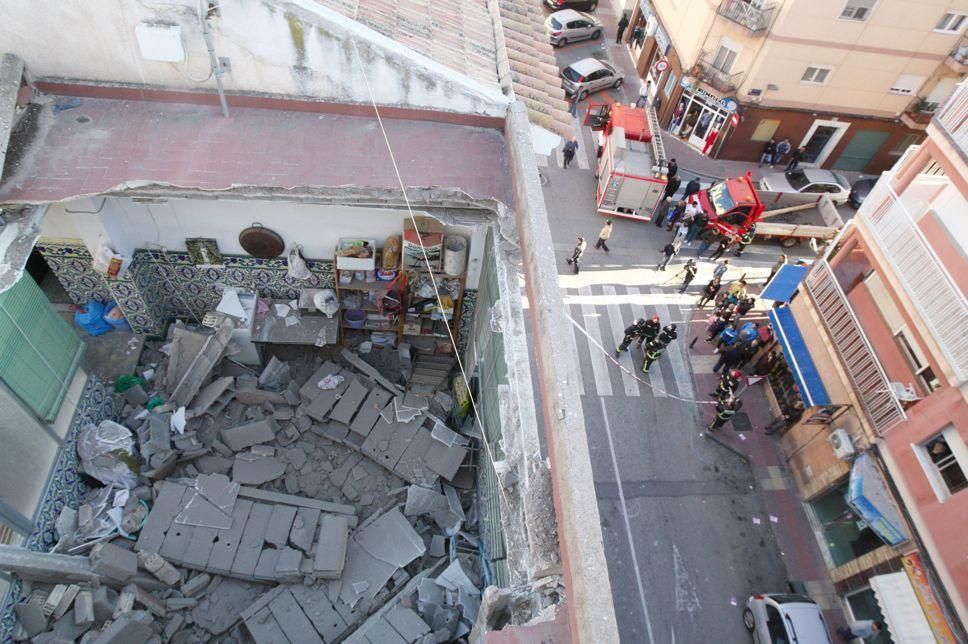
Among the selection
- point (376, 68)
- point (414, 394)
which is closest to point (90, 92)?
point (376, 68)

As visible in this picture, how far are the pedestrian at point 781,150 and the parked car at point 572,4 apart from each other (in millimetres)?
12281

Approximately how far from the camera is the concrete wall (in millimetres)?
7582

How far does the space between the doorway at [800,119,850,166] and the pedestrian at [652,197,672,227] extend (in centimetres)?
690

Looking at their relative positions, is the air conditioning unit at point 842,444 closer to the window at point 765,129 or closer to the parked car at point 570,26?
the window at point 765,129

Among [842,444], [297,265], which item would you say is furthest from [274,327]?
[842,444]

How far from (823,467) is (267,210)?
43.6 ft

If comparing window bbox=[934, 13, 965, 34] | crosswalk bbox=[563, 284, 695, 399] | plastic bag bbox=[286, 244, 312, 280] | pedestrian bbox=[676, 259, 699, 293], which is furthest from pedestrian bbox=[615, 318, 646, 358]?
window bbox=[934, 13, 965, 34]

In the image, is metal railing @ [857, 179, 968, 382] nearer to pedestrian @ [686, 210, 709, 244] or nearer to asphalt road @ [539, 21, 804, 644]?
asphalt road @ [539, 21, 804, 644]

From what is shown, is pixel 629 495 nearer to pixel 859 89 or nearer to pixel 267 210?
pixel 267 210

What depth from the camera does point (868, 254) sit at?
43.6ft

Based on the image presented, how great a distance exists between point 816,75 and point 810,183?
370 cm

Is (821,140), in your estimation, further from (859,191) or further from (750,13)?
(750,13)

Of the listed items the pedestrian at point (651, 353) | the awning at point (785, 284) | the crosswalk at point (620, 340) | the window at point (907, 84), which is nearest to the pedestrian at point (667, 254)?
the crosswalk at point (620, 340)

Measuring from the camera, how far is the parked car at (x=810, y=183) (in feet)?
68.0
